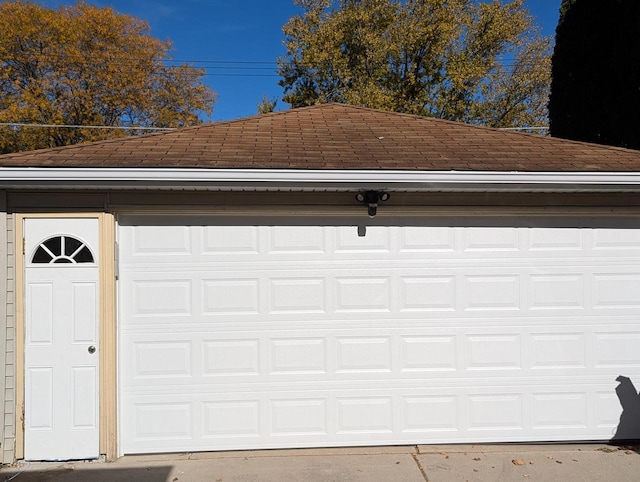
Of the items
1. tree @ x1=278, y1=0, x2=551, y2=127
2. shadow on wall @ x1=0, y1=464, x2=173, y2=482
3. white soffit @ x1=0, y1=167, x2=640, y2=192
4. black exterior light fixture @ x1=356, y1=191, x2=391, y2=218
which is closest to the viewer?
shadow on wall @ x1=0, y1=464, x2=173, y2=482

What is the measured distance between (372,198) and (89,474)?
355 centimetres

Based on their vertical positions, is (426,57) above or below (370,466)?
above

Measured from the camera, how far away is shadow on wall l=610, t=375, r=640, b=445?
467 cm

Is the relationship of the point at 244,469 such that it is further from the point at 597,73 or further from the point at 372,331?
the point at 597,73

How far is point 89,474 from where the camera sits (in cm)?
405

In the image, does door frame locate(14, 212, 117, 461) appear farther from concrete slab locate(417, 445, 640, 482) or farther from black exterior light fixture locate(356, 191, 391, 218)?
concrete slab locate(417, 445, 640, 482)

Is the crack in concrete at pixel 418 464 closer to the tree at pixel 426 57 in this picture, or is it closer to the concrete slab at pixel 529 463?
the concrete slab at pixel 529 463

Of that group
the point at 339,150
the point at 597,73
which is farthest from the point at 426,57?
the point at 339,150

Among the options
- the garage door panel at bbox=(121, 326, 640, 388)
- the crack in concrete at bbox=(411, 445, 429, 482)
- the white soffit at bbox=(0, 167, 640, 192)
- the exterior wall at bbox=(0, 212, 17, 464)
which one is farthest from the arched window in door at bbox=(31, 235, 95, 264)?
the crack in concrete at bbox=(411, 445, 429, 482)

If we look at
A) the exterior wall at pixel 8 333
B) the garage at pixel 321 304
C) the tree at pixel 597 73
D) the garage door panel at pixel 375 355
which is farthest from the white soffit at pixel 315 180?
the tree at pixel 597 73

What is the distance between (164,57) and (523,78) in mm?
14977

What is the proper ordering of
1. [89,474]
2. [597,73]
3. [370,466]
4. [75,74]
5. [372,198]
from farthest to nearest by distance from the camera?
[75,74] < [597,73] < [372,198] < [370,466] < [89,474]

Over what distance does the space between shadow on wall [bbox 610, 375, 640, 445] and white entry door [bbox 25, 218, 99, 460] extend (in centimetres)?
513

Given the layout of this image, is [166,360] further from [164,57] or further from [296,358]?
[164,57]
